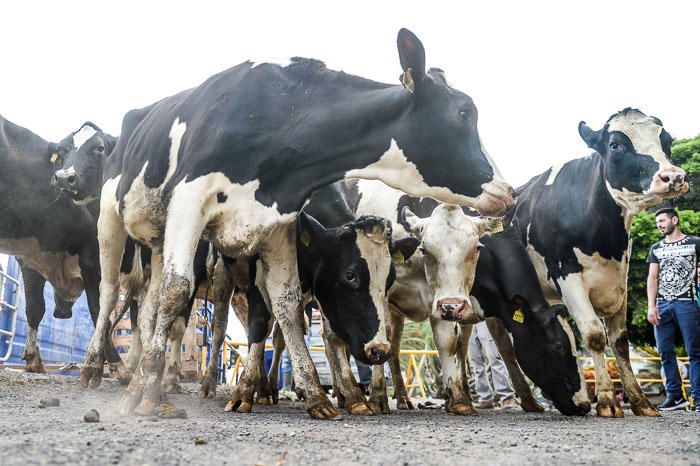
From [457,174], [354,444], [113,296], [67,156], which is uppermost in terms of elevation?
[67,156]

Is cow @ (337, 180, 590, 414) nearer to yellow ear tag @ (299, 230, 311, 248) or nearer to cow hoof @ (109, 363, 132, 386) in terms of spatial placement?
yellow ear tag @ (299, 230, 311, 248)

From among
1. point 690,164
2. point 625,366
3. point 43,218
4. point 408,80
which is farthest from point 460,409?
point 690,164

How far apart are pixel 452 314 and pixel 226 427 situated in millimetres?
2621

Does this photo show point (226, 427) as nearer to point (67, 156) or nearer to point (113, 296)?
point (113, 296)

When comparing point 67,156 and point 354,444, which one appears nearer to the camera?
point 354,444

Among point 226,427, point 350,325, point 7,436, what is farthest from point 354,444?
point 350,325

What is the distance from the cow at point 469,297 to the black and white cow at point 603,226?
0.23 metres

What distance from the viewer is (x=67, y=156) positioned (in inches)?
337

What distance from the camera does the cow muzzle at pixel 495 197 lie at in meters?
5.02

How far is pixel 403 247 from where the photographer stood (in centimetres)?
667

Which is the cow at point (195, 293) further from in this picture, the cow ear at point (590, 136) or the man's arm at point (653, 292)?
the man's arm at point (653, 292)

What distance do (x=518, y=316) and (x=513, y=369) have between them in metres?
1.35

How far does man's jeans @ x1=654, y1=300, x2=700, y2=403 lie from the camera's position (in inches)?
313

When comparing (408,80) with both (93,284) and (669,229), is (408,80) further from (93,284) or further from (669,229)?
(93,284)
